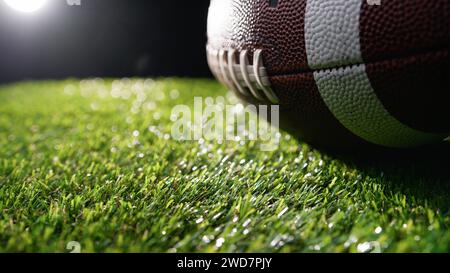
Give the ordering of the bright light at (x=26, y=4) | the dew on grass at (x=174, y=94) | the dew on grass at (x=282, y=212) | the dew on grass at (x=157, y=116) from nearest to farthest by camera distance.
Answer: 1. the dew on grass at (x=282, y=212)
2. the dew on grass at (x=157, y=116)
3. the dew on grass at (x=174, y=94)
4. the bright light at (x=26, y=4)

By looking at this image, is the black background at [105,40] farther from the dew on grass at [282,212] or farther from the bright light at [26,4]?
the dew on grass at [282,212]

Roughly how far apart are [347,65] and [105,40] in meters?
4.40

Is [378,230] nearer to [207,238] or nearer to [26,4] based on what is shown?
[207,238]

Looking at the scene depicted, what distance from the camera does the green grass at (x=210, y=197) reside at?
1.26m

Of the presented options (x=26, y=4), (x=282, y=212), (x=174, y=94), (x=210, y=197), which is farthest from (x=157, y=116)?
(x=26, y=4)

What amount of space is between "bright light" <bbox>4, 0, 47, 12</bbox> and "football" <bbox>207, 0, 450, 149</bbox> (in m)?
4.10

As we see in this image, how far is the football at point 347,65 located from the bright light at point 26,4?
4.10m

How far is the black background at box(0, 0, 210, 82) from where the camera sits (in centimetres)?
522

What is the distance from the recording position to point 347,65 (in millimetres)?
1425

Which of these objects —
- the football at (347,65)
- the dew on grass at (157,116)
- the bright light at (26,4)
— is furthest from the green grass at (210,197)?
the bright light at (26,4)

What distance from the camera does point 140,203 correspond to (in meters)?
1.49

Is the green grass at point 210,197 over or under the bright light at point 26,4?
under

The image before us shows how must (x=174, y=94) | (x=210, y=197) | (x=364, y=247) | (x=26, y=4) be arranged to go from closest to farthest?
1. (x=364, y=247)
2. (x=210, y=197)
3. (x=174, y=94)
4. (x=26, y=4)
